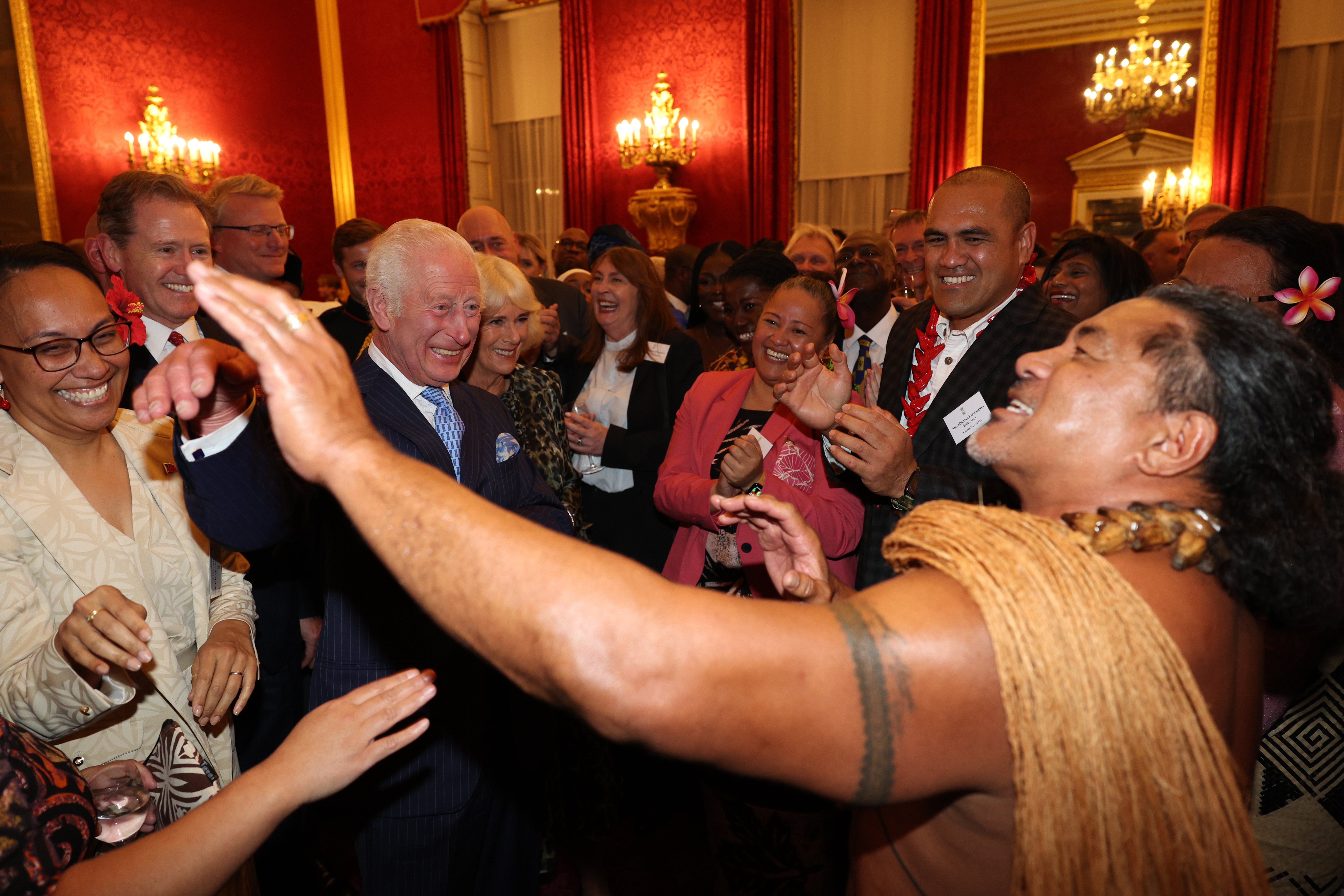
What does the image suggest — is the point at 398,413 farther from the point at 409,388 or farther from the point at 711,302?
the point at 711,302

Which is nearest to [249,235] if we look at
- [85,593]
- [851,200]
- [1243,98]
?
[85,593]

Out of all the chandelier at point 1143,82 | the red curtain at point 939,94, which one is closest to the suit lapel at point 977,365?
the red curtain at point 939,94

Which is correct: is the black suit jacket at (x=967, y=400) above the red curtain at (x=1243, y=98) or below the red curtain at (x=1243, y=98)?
below

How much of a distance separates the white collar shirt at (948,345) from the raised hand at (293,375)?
6.06 ft

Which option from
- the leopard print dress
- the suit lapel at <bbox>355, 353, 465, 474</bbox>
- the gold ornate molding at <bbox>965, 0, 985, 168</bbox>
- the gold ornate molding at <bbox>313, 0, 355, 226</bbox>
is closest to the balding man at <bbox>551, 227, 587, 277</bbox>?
the leopard print dress

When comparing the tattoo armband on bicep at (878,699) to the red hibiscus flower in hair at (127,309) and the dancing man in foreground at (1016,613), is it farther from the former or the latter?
the red hibiscus flower in hair at (127,309)

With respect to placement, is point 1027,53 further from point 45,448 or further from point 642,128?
point 45,448

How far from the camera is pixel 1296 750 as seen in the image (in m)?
1.76

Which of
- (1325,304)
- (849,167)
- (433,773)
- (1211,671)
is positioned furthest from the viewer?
(849,167)

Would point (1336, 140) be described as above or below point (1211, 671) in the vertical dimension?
above

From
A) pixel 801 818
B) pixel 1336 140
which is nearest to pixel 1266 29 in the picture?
pixel 1336 140

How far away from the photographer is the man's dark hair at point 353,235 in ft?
13.6

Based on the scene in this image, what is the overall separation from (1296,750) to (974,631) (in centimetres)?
144

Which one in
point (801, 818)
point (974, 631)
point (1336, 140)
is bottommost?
point (801, 818)
